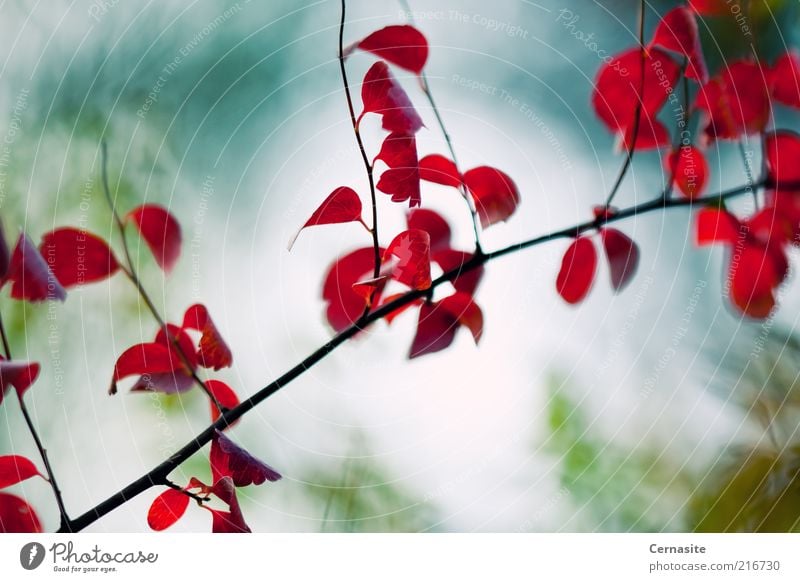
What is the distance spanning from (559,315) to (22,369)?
0.27 metres

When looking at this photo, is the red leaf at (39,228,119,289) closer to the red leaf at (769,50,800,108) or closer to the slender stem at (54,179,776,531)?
the slender stem at (54,179,776,531)

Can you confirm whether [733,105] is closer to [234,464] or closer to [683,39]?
[683,39]

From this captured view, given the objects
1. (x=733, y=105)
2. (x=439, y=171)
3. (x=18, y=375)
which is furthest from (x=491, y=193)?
(x=18, y=375)

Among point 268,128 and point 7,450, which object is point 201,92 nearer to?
point 268,128

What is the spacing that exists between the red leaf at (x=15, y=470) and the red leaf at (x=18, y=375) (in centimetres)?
3

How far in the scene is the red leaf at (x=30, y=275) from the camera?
0.36 m

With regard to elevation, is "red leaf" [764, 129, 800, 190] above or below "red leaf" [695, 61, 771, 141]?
below

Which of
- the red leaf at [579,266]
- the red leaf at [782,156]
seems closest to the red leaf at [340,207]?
the red leaf at [579,266]

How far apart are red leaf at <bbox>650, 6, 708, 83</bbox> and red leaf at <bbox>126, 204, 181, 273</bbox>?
10.2 inches

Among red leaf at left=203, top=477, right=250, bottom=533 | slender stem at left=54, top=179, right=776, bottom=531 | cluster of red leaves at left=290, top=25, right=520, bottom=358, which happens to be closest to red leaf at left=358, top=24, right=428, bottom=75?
cluster of red leaves at left=290, top=25, right=520, bottom=358

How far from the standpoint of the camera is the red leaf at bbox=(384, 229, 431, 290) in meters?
0.33

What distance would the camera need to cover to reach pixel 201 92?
0.39 metres
